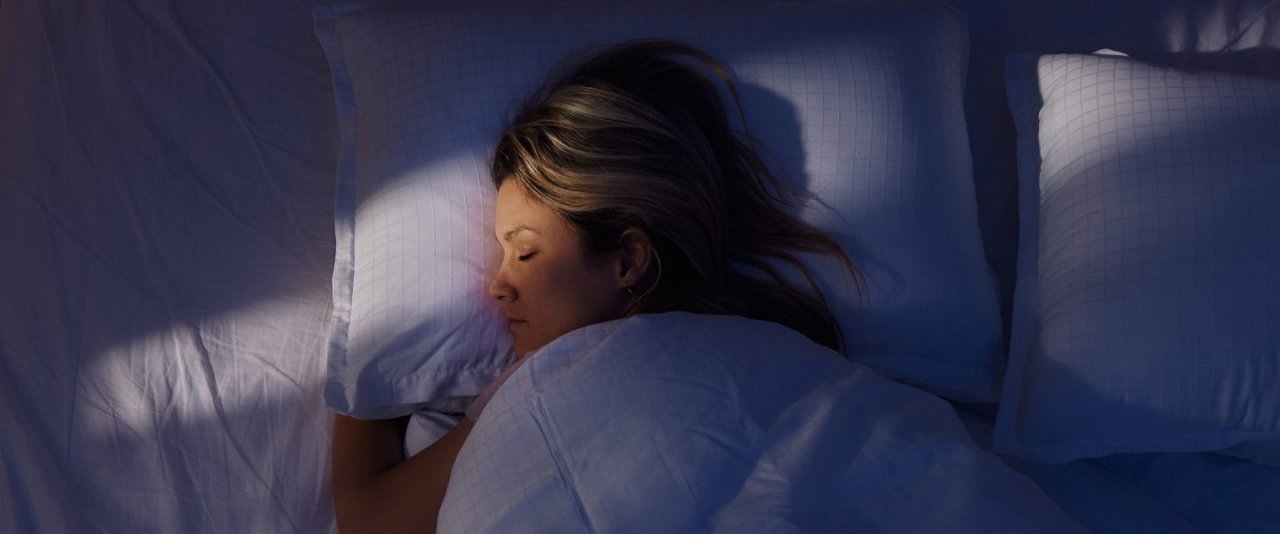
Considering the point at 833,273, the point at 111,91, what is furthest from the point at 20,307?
the point at 833,273

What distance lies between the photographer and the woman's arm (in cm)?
103

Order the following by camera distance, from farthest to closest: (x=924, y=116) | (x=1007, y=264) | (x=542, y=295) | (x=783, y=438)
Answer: (x=1007, y=264), (x=924, y=116), (x=542, y=295), (x=783, y=438)

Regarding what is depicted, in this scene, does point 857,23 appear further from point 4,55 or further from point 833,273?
point 4,55

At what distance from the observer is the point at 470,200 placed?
1.14m

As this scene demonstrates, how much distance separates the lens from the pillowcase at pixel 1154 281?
1060 mm

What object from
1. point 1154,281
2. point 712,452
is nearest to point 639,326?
point 712,452

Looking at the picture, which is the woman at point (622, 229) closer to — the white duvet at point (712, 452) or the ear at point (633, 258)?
the ear at point (633, 258)

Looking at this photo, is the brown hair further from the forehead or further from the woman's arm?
the woman's arm

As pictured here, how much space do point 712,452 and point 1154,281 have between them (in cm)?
49

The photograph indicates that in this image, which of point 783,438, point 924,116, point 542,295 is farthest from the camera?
point 924,116

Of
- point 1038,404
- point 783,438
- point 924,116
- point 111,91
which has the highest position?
point 111,91

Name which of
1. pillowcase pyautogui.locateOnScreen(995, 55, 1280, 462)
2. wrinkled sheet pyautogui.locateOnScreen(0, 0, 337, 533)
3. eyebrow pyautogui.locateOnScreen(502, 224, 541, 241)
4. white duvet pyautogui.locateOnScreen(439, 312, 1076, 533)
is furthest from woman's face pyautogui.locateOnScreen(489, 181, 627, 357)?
pillowcase pyautogui.locateOnScreen(995, 55, 1280, 462)

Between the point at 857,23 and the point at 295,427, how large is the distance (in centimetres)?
72

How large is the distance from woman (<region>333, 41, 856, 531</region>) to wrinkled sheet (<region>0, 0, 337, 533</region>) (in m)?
0.11
